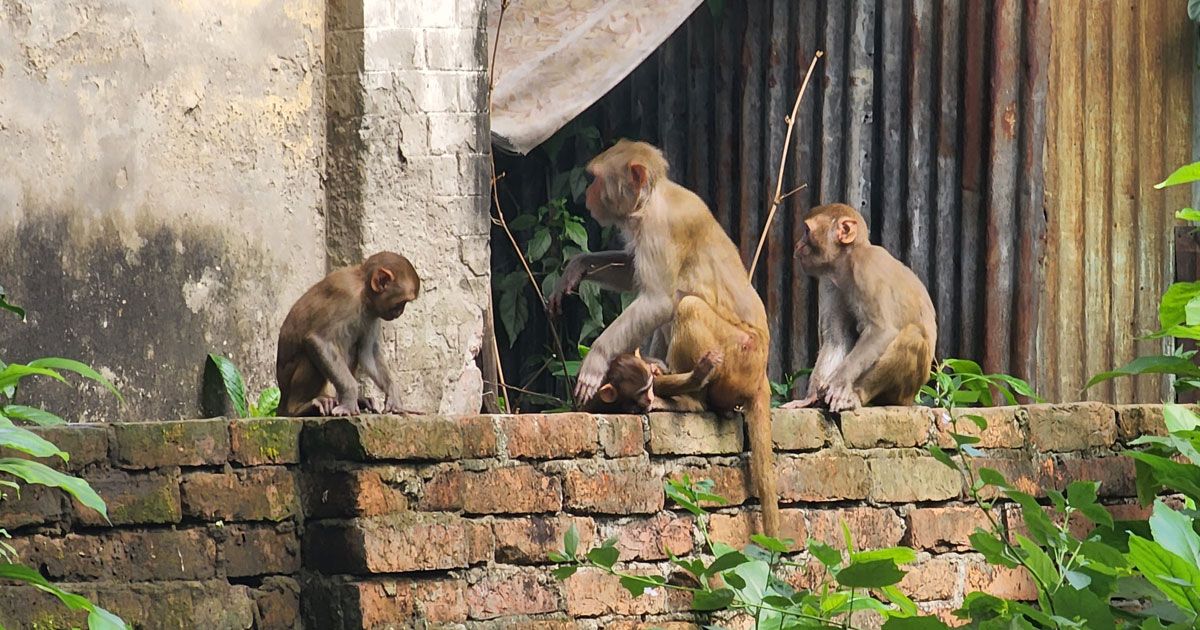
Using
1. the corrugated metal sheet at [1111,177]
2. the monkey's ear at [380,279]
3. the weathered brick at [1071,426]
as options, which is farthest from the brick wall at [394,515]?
the corrugated metal sheet at [1111,177]

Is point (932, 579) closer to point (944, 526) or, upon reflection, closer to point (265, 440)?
point (944, 526)

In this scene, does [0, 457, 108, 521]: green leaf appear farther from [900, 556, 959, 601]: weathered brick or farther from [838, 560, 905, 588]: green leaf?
[900, 556, 959, 601]: weathered brick

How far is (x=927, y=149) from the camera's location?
7383mm

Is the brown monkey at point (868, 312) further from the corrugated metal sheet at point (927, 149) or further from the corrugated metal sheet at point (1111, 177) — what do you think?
the corrugated metal sheet at point (1111, 177)

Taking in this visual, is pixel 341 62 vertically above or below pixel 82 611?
above

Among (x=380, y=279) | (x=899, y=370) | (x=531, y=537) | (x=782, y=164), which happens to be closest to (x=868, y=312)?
(x=899, y=370)

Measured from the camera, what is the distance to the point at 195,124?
5594mm

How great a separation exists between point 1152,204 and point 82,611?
227 inches

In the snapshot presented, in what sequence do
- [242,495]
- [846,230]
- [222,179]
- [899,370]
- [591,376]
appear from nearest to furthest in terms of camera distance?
[242,495]
[591,376]
[222,179]
[899,370]
[846,230]

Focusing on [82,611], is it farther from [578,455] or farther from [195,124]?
[195,124]

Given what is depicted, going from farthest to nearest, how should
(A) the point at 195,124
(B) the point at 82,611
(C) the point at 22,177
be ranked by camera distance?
(A) the point at 195,124
(C) the point at 22,177
(B) the point at 82,611

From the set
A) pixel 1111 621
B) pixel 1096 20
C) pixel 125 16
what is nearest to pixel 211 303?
pixel 125 16

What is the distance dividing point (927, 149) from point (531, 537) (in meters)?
3.52

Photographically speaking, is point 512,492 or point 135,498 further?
point 512,492
